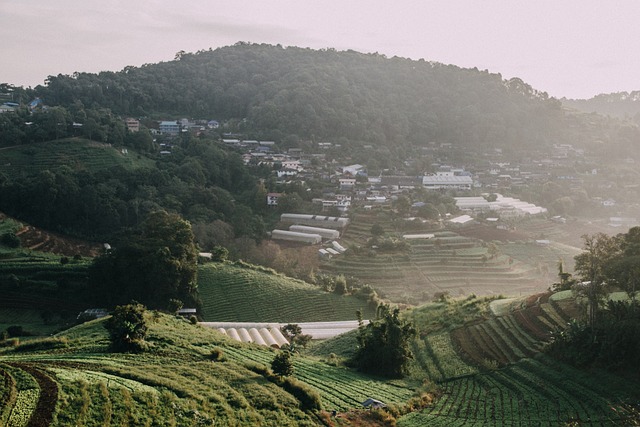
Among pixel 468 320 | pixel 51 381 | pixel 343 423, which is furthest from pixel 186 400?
pixel 468 320

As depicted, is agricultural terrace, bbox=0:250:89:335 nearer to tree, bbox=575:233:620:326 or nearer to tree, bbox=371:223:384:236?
tree, bbox=371:223:384:236

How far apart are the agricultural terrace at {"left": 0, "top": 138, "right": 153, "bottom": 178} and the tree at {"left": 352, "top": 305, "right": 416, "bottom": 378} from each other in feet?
109

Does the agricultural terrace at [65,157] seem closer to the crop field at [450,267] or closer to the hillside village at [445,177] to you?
the hillside village at [445,177]

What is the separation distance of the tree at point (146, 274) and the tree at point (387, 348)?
422 inches

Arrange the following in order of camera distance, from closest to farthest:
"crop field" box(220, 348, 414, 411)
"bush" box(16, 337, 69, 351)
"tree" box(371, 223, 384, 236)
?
"crop field" box(220, 348, 414, 411)
"bush" box(16, 337, 69, 351)
"tree" box(371, 223, 384, 236)

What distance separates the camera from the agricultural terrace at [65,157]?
4544 centimetres

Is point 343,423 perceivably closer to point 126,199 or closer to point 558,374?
point 558,374

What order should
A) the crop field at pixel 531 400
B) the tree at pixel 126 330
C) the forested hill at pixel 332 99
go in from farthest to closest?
the forested hill at pixel 332 99 < the tree at pixel 126 330 < the crop field at pixel 531 400

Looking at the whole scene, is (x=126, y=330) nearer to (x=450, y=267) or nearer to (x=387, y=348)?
(x=387, y=348)

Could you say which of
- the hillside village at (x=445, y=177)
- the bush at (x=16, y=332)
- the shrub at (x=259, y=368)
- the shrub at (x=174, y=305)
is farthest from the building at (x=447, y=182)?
the shrub at (x=259, y=368)

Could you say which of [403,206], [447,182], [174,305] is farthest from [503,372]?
[447,182]

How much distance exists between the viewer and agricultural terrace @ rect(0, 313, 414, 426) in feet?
37.2

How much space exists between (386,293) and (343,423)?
20.4 meters

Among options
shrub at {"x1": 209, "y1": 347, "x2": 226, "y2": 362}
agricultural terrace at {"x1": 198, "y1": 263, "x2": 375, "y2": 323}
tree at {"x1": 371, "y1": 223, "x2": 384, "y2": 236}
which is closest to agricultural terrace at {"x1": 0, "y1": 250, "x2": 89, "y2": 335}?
agricultural terrace at {"x1": 198, "y1": 263, "x2": 375, "y2": 323}
